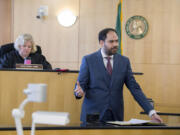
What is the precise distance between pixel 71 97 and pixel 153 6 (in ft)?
11.0

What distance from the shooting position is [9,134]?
6.68 feet

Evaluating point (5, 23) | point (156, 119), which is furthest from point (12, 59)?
point (5, 23)

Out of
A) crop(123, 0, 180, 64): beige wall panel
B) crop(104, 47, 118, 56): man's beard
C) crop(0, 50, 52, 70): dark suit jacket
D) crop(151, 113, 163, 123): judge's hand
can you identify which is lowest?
crop(151, 113, 163, 123): judge's hand

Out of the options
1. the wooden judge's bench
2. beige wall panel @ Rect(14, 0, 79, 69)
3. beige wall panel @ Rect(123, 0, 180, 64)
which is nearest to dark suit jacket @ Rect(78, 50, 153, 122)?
the wooden judge's bench

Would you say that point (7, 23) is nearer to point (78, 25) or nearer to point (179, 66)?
point (78, 25)

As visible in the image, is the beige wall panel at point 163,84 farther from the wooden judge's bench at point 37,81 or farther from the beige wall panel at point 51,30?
the wooden judge's bench at point 37,81

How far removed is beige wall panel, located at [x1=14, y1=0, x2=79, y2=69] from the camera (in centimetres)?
694

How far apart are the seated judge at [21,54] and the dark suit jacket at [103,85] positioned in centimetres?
115

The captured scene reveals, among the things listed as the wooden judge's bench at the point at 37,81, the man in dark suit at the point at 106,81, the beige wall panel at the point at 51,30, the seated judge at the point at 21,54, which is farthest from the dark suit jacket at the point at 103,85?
the beige wall panel at the point at 51,30

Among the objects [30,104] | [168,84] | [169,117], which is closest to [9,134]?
[30,104]

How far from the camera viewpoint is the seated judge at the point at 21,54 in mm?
3990

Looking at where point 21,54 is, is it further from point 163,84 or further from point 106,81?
point 163,84

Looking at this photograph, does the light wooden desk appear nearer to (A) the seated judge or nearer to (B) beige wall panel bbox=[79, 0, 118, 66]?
(A) the seated judge

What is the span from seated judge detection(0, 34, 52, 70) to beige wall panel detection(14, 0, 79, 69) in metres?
2.82
